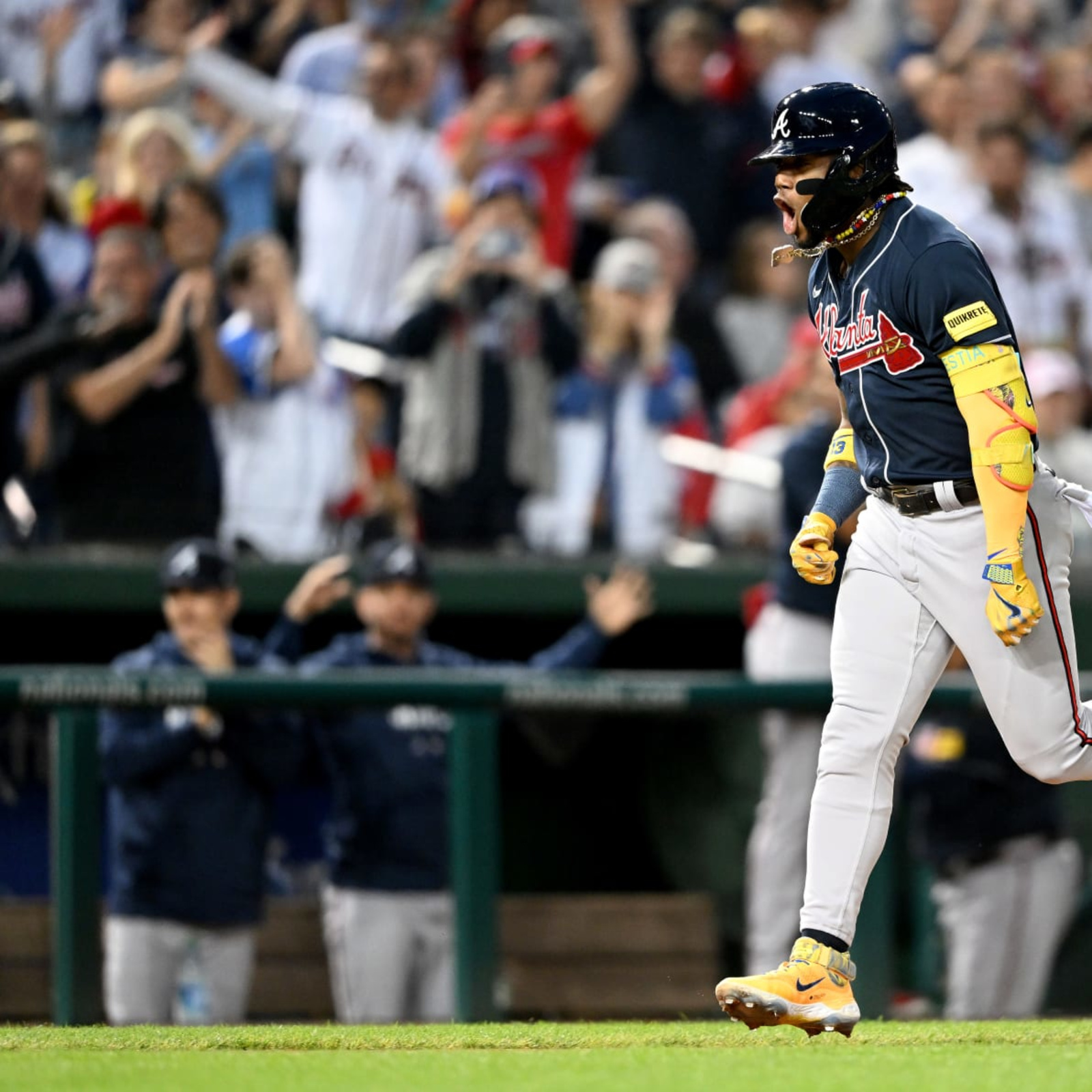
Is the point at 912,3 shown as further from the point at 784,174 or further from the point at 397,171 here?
the point at 784,174

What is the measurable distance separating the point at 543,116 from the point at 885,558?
5320mm

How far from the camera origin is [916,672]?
3.98m

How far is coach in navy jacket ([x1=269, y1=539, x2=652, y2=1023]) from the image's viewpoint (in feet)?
20.4

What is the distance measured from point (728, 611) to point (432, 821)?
1.75 meters

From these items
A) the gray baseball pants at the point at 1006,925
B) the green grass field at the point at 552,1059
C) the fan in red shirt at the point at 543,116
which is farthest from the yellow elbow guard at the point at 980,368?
the fan in red shirt at the point at 543,116

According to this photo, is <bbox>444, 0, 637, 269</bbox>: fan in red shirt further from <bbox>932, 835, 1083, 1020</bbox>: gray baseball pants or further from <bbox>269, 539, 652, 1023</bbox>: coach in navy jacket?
<bbox>932, 835, 1083, 1020</bbox>: gray baseball pants

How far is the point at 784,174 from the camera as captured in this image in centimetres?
402

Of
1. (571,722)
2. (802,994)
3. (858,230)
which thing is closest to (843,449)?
(858,230)

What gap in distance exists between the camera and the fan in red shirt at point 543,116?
28.8 feet

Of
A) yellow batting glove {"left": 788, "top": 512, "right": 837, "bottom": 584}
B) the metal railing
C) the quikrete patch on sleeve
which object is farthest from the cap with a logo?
the quikrete patch on sleeve

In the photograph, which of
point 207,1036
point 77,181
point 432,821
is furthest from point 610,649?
point 207,1036

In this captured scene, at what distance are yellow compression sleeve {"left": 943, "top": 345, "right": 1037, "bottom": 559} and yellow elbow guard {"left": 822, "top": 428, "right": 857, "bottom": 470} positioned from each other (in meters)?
0.46

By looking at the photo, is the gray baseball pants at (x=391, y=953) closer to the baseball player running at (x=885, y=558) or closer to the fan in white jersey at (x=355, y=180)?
the baseball player running at (x=885, y=558)

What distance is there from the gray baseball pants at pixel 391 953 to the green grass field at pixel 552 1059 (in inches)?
61.5
